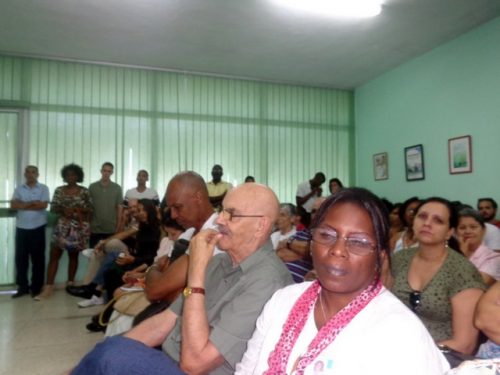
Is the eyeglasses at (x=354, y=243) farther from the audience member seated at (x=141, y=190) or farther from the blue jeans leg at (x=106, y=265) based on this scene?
the audience member seated at (x=141, y=190)

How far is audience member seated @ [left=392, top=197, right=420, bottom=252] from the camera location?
3157 millimetres

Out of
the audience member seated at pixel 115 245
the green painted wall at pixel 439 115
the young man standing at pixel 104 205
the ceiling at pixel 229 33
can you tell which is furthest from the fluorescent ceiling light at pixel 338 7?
the young man standing at pixel 104 205

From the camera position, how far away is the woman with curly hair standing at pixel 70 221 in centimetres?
520

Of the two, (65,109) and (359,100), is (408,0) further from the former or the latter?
(65,109)

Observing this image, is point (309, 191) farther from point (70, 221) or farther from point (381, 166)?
point (70, 221)

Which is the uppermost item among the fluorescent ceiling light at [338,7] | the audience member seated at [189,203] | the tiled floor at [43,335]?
the fluorescent ceiling light at [338,7]

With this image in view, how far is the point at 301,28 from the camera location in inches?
182

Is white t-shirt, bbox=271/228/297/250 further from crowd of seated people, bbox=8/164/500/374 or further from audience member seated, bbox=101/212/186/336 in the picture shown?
audience member seated, bbox=101/212/186/336

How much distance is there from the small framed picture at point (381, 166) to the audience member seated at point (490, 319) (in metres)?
5.07

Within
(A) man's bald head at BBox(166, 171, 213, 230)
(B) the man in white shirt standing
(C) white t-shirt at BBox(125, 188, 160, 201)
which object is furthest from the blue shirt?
(A) man's bald head at BBox(166, 171, 213, 230)

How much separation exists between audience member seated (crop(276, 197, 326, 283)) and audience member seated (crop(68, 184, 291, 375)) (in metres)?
0.68

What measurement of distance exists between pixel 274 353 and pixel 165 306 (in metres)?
1.05

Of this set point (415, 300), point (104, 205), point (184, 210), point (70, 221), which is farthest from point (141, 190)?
point (415, 300)

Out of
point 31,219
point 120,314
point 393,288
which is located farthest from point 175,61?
point 393,288
